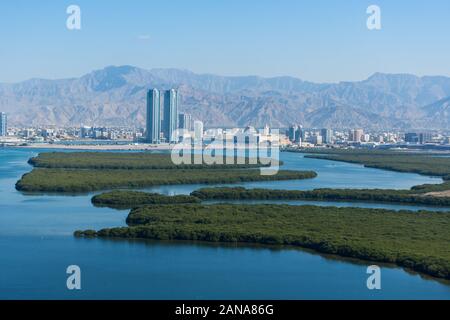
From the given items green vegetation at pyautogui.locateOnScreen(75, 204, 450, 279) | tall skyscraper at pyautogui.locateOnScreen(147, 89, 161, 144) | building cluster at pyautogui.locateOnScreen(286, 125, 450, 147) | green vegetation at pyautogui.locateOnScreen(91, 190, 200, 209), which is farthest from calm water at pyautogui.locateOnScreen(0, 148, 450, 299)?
building cluster at pyautogui.locateOnScreen(286, 125, 450, 147)

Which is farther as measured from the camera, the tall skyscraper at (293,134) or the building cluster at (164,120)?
the tall skyscraper at (293,134)

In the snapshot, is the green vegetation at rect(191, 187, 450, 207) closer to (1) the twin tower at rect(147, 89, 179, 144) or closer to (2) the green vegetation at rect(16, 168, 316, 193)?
(2) the green vegetation at rect(16, 168, 316, 193)

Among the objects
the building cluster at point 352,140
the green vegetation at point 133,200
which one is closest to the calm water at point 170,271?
the green vegetation at point 133,200

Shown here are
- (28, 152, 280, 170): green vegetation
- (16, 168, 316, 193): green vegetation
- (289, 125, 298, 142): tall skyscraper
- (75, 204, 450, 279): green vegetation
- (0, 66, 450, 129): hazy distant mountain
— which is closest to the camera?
(75, 204, 450, 279): green vegetation

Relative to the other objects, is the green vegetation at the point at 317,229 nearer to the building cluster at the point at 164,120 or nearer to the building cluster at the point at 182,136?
the building cluster at the point at 182,136
